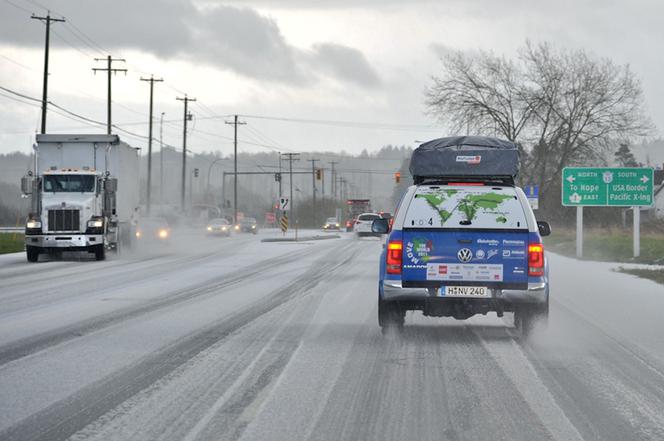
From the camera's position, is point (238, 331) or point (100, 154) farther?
point (100, 154)

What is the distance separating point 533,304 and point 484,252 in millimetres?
818

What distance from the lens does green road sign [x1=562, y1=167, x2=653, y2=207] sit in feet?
108

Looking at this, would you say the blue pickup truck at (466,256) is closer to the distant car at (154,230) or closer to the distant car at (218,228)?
the distant car at (154,230)

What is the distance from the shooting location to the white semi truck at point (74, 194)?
31.3 metres

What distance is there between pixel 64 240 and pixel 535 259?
23.1m

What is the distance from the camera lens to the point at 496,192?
11180 millimetres

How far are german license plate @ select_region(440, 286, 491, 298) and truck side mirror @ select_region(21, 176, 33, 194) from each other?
74.2 ft

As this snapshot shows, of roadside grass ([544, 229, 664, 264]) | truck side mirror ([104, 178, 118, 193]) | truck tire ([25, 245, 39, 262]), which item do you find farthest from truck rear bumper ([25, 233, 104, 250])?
roadside grass ([544, 229, 664, 264])

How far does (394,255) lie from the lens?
36.6 feet

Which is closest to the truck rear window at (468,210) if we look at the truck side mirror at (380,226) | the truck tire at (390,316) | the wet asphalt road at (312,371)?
the truck tire at (390,316)

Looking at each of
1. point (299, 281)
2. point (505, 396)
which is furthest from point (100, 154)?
point (505, 396)

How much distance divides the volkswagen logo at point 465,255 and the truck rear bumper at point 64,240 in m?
22.5

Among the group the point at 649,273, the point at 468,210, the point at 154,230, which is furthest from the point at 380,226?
the point at 154,230

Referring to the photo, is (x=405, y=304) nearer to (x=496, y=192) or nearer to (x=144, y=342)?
(x=496, y=192)
